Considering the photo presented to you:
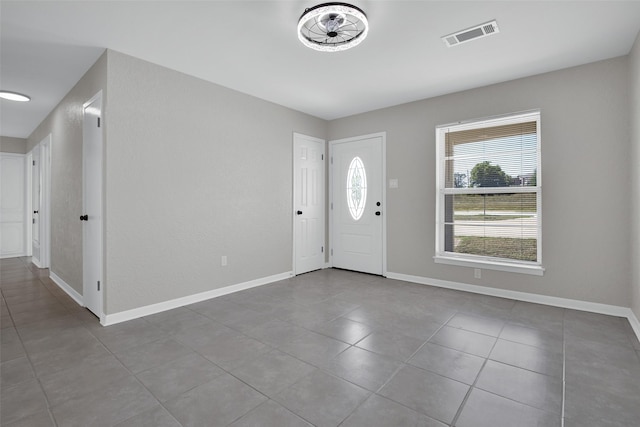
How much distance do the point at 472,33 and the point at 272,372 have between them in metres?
3.18

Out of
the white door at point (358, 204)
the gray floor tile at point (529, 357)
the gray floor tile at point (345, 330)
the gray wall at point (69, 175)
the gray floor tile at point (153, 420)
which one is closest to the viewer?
the gray floor tile at point (153, 420)

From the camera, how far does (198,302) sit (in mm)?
3629

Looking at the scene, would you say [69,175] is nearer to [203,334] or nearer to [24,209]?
[203,334]

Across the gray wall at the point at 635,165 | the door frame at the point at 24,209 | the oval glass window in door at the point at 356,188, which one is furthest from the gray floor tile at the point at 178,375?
the door frame at the point at 24,209

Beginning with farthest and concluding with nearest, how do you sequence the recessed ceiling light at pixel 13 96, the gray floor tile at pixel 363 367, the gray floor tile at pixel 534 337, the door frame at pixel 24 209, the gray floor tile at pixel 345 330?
the door frame at pixel 24 209 < the recessed ceiling light at pixel 13 96 < the gray floor tile at pixel 345 330 < the gray floor tile at pixel 534 337 < the gray floor tile at pixel 363 367

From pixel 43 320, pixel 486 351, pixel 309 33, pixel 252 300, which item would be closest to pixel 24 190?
pixel 43 320

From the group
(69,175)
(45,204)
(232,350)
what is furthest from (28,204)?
(232,350)

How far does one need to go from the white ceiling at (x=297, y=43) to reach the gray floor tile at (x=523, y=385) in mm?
2655

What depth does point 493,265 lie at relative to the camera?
12.6 feet

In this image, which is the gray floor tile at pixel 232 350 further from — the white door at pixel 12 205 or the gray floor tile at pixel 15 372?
the white door at pixel 12 205

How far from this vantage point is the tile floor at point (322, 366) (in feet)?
5.57

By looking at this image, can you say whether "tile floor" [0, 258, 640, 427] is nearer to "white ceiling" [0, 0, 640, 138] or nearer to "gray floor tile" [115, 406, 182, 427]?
"gray floor tile" [115, 406, 182, 427]

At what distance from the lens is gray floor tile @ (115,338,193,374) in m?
2.22

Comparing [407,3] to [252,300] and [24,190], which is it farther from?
[24,190]
